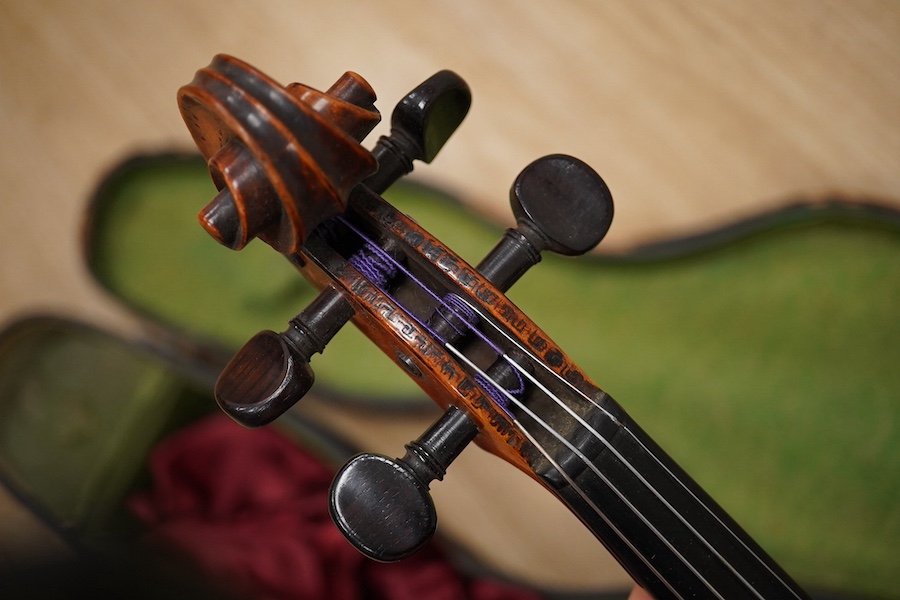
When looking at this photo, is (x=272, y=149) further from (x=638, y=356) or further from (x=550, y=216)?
(x=638, y=356)

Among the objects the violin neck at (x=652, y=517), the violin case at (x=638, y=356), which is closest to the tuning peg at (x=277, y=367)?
the violin neck at (x=652, y=517)

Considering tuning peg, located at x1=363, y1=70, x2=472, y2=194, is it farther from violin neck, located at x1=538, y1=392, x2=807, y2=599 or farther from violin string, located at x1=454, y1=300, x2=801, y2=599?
violin neck, located at x1=538, y1=392, x2=807, y2=599

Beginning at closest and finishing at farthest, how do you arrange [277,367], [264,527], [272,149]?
1. [272,149]
2. [277,367]
3. [264,527]

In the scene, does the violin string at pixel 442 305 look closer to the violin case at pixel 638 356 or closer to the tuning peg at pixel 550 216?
the tuning peg at pixel 550 216

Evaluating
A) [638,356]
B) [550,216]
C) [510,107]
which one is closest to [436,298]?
[550,216]

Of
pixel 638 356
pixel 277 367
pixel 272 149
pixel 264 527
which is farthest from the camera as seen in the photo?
pixel 264 527

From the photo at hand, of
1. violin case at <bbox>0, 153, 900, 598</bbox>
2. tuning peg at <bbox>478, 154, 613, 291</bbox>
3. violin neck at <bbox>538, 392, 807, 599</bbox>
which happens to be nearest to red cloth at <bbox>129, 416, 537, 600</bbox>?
violin case at <bbox>0, 153, 900, 598</bbox>

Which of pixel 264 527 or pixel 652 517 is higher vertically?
pixel 652 517
